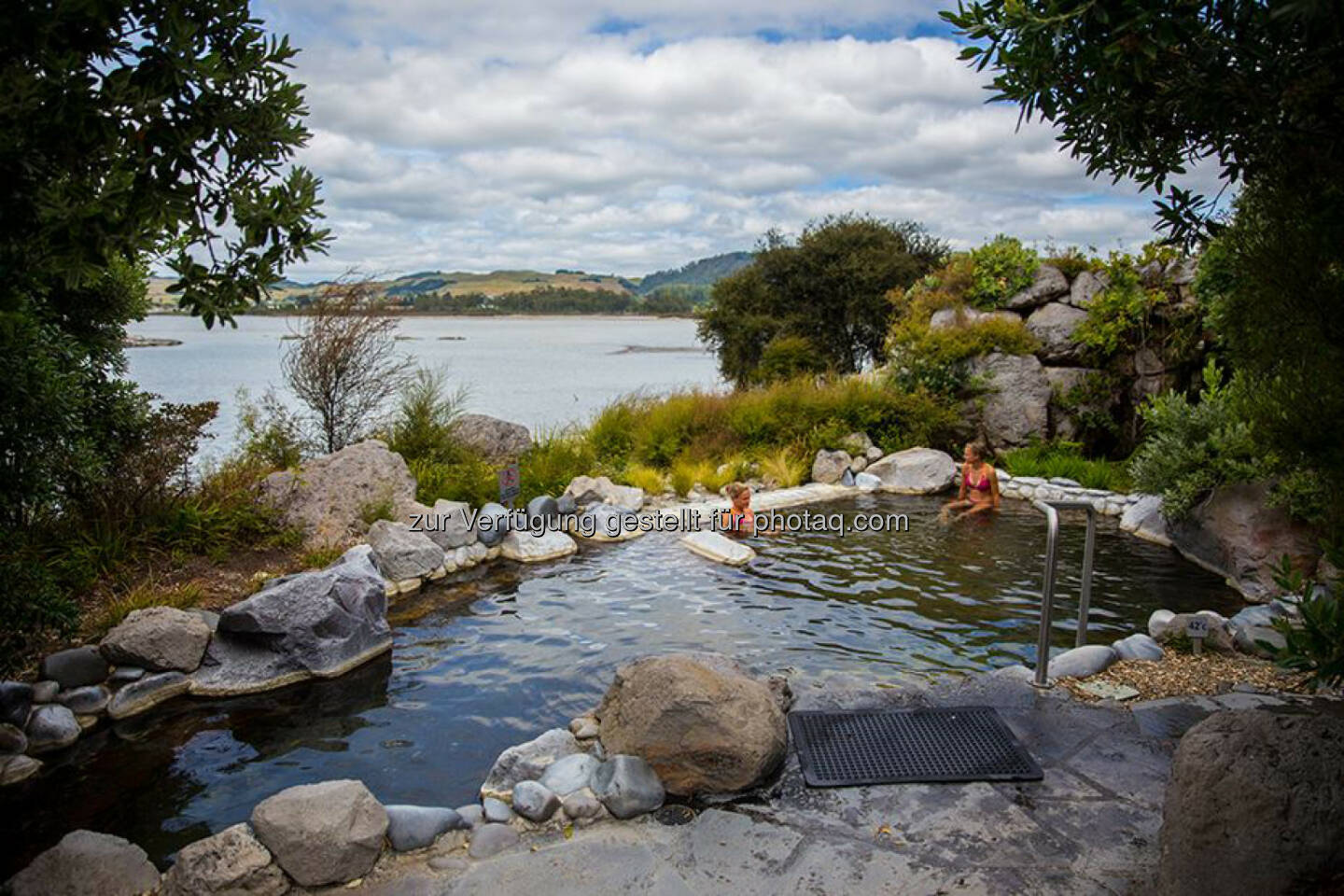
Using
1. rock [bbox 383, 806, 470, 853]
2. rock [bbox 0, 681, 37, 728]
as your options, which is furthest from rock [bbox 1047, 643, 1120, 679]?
rock [bbox 0, 681, 37, 728]

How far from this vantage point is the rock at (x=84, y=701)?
537 centimetres

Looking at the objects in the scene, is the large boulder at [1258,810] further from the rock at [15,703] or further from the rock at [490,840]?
the rock at [15,703]

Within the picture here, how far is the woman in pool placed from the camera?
10633 mm

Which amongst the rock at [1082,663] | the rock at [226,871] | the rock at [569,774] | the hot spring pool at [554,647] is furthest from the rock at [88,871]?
the rock at [1082,663]

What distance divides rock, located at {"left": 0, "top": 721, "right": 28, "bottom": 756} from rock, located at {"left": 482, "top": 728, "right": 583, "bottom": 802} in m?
2.78

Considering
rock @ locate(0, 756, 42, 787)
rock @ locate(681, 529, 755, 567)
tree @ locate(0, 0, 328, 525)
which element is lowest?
rock @ locate(0, 756, 42, 787)

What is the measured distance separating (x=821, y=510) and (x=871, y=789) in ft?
24.3

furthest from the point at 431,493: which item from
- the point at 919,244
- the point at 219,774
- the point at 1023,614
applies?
the point at 919,244

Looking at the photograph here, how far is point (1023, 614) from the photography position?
7.19 metres

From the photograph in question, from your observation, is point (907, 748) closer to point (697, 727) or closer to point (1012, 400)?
point (697, 727)

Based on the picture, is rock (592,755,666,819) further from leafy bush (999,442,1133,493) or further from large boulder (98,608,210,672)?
leafy bush (999,442,1133,493)

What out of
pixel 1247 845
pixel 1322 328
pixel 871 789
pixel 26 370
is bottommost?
pixel 871 789

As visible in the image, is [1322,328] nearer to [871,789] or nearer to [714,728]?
[871,789]

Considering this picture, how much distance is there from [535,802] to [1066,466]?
37.1 ft
